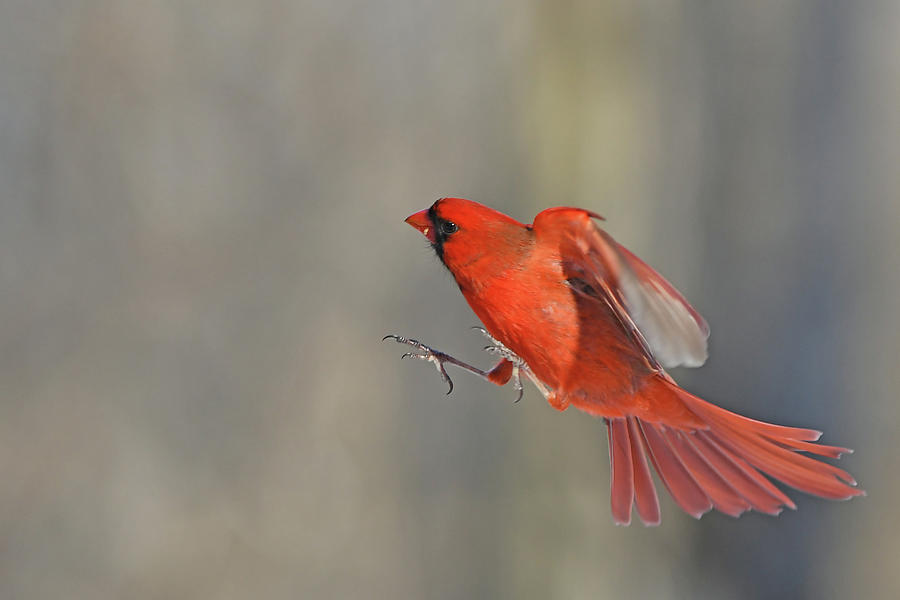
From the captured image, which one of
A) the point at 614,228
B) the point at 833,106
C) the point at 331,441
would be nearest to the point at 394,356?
the point at 331,441

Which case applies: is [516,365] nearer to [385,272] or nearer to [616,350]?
[616,350]

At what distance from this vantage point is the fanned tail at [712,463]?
28 centimetres

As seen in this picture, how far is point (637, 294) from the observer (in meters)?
0.27

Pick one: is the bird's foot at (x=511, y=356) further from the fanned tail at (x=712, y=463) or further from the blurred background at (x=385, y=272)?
the blurred background at (x=385, y=272)

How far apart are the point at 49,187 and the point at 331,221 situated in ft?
1.05

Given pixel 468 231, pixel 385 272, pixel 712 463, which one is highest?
pixel 385 272

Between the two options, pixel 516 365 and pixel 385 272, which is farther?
pixel 385 272

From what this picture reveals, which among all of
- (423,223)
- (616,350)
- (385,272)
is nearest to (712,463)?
(616,350)

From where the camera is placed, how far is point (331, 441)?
0.97 m

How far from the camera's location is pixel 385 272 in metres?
1.00

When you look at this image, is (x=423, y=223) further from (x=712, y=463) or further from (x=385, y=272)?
(x=385, y=272)

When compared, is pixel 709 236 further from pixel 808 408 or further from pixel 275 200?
pixel 275 200

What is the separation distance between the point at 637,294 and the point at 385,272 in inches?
29.4

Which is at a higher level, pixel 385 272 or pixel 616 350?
pixel 385 272
